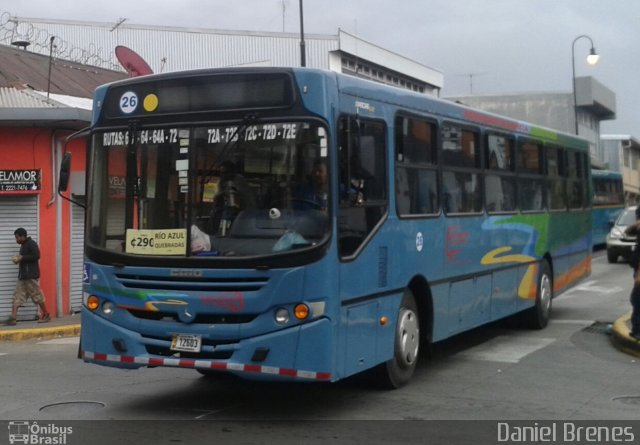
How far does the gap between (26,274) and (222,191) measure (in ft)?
31.6

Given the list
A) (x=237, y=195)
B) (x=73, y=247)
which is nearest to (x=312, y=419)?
(x=237, y=195)

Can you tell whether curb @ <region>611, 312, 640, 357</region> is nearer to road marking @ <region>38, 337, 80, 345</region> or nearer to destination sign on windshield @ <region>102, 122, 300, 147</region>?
destination sign on windshield @ <region>102, 122, 300, 147</region>

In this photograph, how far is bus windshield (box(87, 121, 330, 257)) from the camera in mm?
7289

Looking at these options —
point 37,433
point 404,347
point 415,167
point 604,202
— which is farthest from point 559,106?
point 37,433

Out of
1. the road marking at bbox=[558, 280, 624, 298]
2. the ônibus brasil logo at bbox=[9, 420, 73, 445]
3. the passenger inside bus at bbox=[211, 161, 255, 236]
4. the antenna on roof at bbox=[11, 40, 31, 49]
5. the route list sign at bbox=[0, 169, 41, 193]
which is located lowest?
the ônibus brasil logo at bbox=[9, 420, 73, 445]

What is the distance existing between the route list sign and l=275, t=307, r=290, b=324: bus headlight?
10969 millimetres

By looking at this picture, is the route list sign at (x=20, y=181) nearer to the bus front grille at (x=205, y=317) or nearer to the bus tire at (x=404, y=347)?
the bus front grille at (x=205, y=317)

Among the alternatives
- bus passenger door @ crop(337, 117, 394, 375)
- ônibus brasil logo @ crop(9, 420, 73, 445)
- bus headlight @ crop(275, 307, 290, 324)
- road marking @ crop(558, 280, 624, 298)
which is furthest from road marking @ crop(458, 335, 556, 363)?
road marking @ crop(558, 280, 624, 298)

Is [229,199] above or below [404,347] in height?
above

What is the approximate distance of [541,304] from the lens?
525 inches

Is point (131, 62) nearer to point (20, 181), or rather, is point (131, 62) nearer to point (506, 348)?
point (20, 181)

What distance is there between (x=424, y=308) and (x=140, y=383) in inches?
128

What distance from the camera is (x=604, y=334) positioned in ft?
42.1

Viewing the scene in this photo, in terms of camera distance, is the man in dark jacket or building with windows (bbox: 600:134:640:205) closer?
the man in dark jacket
